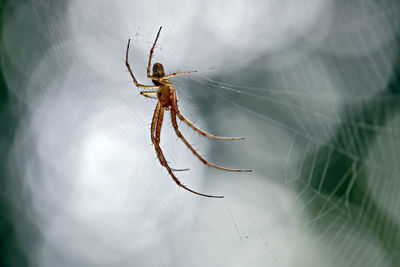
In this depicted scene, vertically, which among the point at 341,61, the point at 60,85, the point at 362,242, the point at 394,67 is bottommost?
the point at 362,242

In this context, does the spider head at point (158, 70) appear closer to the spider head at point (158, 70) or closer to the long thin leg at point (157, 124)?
the spider head at point (158, 70)

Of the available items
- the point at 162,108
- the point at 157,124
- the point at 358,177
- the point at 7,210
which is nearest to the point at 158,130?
the point at 157,124

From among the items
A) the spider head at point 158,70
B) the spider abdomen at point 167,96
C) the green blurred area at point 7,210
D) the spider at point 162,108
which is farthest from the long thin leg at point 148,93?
the green blurred area at point 7,210

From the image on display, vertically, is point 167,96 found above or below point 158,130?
above

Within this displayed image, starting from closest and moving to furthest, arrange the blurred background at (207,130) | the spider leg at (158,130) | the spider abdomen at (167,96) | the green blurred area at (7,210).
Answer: the blurred background at (207,130) < the spider abdomen at (167,96) < the spider leg at (158,130) < the green blurred area at (7,210)

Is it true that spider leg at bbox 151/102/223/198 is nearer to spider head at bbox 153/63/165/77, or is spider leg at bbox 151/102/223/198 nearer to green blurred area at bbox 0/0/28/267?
spider head at bbox 153/63/165/77

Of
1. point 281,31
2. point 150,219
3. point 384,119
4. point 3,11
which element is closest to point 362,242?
point 384,119

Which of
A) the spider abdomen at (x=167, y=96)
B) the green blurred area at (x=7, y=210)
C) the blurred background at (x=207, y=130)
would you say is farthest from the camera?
the green blurred area at (x=7, y=210)

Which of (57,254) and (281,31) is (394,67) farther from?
(57,254)

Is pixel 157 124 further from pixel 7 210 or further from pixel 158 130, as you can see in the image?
pixel 7 210
